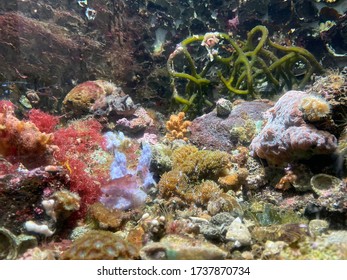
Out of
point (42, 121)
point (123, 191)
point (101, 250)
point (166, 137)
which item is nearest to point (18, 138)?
point (42, 121)

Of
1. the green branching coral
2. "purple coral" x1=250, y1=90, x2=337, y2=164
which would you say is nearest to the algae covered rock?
"purple coral" x1=250, y1=90, x2=337, y2=164

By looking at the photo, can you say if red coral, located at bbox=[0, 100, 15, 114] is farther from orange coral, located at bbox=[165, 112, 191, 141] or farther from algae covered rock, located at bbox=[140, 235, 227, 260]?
orange coral, located at bbox=[165, 112, 191, 141]

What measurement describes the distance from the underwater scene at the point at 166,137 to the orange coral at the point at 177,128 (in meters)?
0.03

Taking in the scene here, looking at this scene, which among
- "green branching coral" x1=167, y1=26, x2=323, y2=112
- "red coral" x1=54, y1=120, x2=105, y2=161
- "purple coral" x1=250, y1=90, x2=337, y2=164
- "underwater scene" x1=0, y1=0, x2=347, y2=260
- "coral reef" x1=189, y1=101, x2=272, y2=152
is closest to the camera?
"underwater scene" x1=0, y1=0, x2=347, y2=260

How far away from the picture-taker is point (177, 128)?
6387mm

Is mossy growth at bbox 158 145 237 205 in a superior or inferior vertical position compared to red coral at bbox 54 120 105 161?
inferior

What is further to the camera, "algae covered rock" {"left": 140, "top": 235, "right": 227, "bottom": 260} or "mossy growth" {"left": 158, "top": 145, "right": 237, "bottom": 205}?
"mossy growth" {"left": 158, "top": 145, "right": 237, "bottom": 205}

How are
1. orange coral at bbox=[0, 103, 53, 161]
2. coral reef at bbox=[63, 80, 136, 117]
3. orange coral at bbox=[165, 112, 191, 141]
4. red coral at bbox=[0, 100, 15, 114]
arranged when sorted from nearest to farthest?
1. orange coral at bbox=[0, 103, 53, 161]
2. red coral at bbox=[0, 100, 15, 114]
3. orange coral at bbox=[165, 112, 191, 141]
4. coral reef at bbox=[63, 80, 136, 117]

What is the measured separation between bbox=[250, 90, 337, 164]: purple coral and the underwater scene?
20 millimetres

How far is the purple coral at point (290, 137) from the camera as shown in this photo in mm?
3574

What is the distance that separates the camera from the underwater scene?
3.21 meters

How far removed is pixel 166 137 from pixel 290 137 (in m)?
3.06

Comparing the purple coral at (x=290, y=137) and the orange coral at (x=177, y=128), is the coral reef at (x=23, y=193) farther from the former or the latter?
the orange coral at (x=177, y=128)
